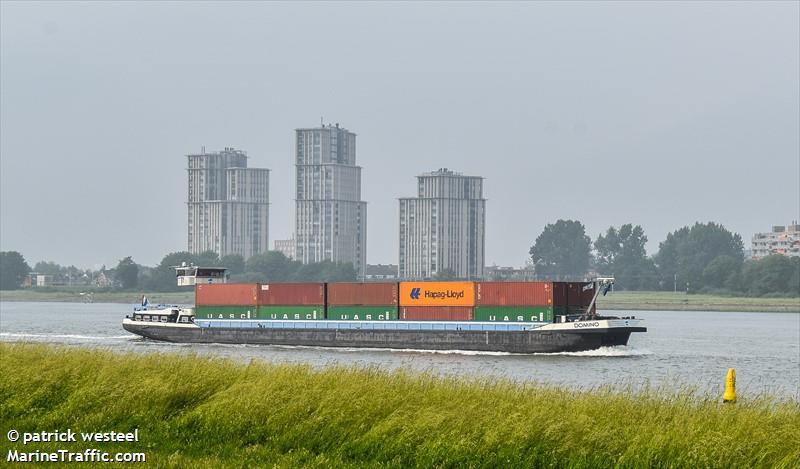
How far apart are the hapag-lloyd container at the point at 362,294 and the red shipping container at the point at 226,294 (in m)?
7.03

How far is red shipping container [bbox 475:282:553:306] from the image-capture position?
240ft

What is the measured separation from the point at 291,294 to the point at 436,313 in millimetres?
12485

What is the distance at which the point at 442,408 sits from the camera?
2525 centimetres

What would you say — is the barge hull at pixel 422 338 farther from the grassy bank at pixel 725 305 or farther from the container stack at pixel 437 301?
the grassy bank at pixel 725 305

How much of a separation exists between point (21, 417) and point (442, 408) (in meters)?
9.85

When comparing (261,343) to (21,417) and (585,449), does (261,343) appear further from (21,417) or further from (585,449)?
(585,449)

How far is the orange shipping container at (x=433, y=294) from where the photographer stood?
76.5 meters

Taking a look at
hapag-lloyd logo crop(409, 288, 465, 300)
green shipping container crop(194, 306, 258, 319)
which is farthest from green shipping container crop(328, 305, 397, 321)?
green shipping container crop(194, 306, 258, 319)

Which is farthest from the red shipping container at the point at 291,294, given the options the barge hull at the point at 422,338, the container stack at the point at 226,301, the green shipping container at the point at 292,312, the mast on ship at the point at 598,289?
the mast on ship at the point at 598,289

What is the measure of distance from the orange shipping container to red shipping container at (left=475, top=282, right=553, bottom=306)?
123cm

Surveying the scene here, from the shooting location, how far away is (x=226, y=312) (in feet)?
286

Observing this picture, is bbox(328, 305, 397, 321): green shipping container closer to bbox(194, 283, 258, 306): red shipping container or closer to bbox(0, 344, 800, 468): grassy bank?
bbox(194, 283, 258, 306): red shipping container

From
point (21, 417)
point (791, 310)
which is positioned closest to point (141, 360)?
point (21, 417)

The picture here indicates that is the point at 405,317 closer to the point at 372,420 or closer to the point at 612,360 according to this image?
the point at 612,360
